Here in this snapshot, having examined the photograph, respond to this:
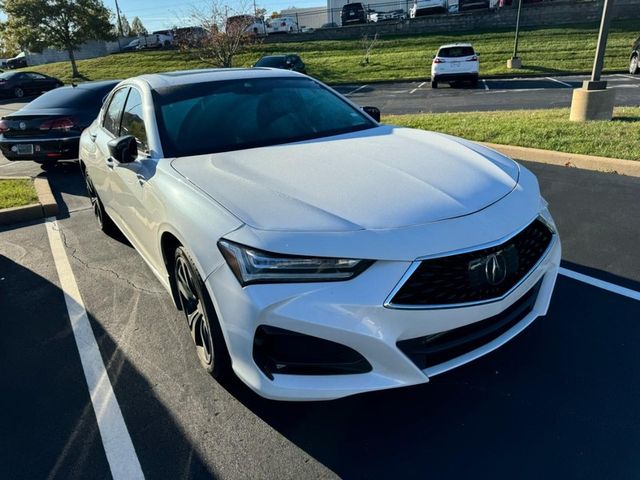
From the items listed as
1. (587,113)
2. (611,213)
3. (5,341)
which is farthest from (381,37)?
(5,341)

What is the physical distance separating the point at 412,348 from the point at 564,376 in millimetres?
1097

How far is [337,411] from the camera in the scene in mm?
2543

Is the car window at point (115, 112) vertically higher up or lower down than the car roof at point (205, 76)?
lower down

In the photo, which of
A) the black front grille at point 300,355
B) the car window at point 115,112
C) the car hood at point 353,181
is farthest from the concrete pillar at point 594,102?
the black front grille at point 300,355

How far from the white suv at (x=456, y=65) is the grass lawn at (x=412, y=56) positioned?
3.63m

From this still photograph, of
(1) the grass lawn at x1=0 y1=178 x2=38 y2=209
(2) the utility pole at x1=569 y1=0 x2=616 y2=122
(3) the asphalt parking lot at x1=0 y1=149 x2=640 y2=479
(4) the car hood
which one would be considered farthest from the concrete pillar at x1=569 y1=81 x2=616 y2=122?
(1) the grass lawn at x1=0 y1=178 x2=38 y2=209

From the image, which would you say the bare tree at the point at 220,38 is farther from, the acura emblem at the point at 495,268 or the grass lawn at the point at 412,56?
the acura emblem at the point at 495,268

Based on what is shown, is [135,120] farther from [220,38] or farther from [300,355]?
[220,38]

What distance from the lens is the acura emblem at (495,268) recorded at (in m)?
2.20

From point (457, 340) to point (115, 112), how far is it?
3.61 m

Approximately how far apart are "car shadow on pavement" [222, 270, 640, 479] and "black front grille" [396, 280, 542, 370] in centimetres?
40

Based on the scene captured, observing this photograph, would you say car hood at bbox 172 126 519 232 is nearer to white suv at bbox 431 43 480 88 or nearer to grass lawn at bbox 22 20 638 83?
white suv at bbox 431 43 480 88

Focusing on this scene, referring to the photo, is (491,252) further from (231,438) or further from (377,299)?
(231,438)

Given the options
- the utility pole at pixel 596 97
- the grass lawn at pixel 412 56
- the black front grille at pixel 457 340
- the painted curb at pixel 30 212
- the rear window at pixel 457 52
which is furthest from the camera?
the grass lawn at pixel 412 56
